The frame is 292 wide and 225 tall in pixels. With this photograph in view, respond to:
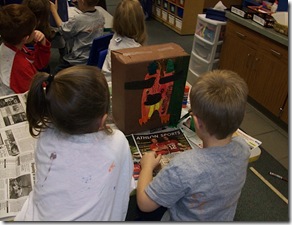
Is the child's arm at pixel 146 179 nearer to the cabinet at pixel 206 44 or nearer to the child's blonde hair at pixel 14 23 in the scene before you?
the child's blonde hair at pixel 14 23

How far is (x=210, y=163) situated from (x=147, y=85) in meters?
0.41

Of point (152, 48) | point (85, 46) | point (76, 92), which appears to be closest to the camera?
point (76, 92)

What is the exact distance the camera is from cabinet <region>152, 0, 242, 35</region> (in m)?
4.28

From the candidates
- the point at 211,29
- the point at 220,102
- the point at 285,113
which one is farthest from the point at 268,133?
the point at 220,102

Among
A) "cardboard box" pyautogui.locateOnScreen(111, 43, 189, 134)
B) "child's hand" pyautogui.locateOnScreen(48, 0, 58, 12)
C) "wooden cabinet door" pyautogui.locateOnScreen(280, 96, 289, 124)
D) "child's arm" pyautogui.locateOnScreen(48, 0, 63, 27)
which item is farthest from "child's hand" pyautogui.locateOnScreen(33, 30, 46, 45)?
"wooden cabinet door" pyautogui.locateOnScreen(280, 96, 289, 124)

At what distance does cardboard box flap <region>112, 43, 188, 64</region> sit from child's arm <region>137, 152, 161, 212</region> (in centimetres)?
35

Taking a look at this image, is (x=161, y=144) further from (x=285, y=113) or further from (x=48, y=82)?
(x=285, y=113)

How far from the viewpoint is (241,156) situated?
3.04 feet

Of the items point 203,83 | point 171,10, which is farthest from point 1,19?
point 171,10

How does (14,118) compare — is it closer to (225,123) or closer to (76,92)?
(76,92)

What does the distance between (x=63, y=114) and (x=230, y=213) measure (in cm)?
65

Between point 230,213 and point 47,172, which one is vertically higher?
point 47,172

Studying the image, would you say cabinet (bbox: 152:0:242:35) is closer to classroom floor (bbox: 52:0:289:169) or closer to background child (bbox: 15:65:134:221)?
classroom floor (bbox: 52:0:289:169)

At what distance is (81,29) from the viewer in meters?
2.27
